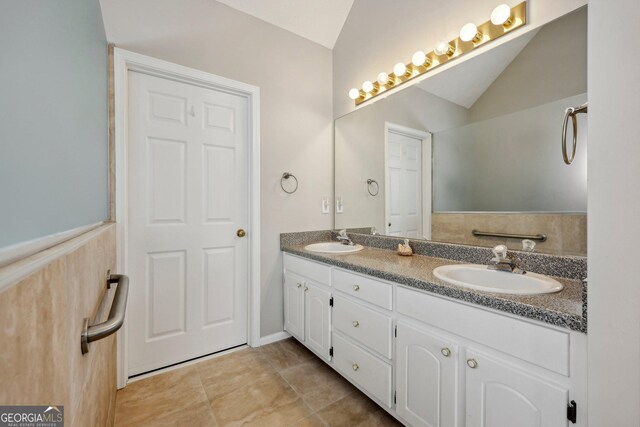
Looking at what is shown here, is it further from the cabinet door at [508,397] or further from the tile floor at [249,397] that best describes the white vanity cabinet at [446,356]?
the tile floor at [249,397]

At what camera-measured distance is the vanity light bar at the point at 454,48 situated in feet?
4.37

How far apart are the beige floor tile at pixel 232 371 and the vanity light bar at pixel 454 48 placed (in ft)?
7.12

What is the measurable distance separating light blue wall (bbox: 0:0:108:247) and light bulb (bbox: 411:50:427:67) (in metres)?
1.66

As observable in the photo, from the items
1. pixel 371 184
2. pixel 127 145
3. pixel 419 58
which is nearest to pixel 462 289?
pixel 371 184

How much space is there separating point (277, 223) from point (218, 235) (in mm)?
462

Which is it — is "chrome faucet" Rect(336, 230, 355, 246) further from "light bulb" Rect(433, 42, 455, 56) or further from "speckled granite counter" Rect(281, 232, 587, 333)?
"light bulb" Rect(433, 42, 455, 56)

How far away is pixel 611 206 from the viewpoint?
63 centimetres

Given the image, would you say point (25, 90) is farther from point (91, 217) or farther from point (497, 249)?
point (497, 249)

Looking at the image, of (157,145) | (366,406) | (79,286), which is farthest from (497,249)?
(157,145)

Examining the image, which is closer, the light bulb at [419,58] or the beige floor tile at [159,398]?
the beige floor tile at [159,398]

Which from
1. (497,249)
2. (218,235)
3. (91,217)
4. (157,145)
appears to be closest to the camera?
(91,217)

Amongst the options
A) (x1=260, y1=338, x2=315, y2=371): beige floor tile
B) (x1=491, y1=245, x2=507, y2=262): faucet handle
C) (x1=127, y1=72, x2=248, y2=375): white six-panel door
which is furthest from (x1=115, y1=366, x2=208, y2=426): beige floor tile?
(x1=491, y1=245, x2=507, y2=262): faucet handle

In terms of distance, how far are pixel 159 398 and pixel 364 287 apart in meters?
1.36

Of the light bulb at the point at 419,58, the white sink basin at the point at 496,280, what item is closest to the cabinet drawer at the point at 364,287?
the white sink basin at the point at 496,280
